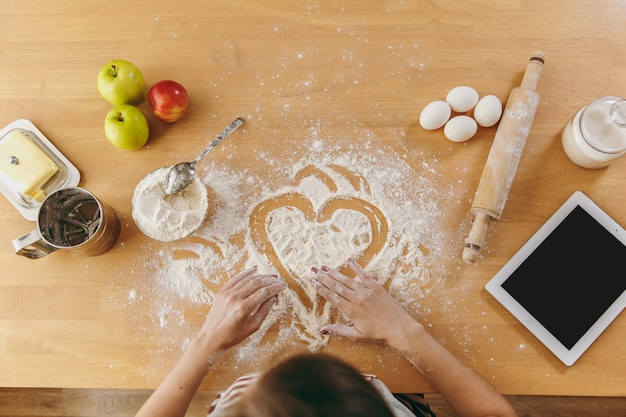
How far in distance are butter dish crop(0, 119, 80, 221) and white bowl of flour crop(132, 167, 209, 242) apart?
0.68ft

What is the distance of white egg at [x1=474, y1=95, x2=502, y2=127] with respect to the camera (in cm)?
108

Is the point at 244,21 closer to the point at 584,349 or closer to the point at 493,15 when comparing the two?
the point at 493,15

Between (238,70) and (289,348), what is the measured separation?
0.70 m

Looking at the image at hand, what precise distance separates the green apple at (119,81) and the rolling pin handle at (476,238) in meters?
0.88

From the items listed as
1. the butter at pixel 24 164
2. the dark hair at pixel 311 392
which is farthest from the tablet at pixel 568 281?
the butter at pixel 24 164

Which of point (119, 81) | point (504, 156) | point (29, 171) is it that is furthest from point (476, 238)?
point (29, 171)

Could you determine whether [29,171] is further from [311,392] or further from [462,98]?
[462,98]

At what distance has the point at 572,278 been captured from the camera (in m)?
1.03

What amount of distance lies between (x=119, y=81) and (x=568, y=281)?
3.79 feet

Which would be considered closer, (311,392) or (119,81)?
(311,392)

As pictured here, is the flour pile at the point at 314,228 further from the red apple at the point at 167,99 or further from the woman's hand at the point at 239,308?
the red apple at the point at 167,99

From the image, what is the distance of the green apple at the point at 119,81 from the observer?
1.09 m

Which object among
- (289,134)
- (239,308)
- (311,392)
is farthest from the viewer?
(289,134)

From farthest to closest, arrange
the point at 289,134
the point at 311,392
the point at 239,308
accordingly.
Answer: the point at 289,134 → the point at 239,308 → the point at 311,392
